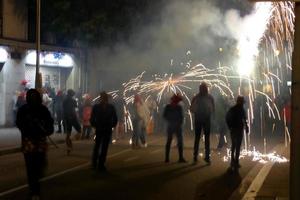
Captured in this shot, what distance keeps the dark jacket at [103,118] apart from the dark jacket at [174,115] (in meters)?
1.83

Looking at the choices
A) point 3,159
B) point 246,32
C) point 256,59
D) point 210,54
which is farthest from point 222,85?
point 3,159

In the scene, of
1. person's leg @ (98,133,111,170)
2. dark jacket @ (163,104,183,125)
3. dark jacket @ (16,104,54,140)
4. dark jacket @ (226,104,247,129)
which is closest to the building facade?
dark jacket @ (163,104,183,125)

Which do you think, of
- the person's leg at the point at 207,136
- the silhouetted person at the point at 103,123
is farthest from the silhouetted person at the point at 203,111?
the silhouetted person at the point at 103,123

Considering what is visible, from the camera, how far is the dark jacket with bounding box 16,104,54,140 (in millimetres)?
8688

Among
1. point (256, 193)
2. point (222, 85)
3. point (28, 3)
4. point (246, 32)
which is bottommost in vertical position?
point (256, 193)

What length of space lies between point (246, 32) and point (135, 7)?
11.1 metres

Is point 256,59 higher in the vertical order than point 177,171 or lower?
higher

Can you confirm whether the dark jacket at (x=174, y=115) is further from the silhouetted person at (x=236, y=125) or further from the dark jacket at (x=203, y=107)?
the silhouetted person at (x=236, y=125)

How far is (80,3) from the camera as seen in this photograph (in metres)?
27.9

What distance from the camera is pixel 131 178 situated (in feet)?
39.0

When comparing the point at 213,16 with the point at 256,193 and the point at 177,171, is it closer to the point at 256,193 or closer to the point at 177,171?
the point at 177,171

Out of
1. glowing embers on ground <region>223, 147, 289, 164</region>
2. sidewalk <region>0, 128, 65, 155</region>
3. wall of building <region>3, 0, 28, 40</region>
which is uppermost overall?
wall of building <region>3, 0, 28, 40</region>

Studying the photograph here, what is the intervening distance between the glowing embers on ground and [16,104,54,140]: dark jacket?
7.08 meters

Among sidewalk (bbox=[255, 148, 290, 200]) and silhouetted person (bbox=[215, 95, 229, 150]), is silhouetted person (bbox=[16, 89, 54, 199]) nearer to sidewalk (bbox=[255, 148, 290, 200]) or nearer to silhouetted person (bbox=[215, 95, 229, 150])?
sidewalk (bbox=[255, 148, 290, 200])
